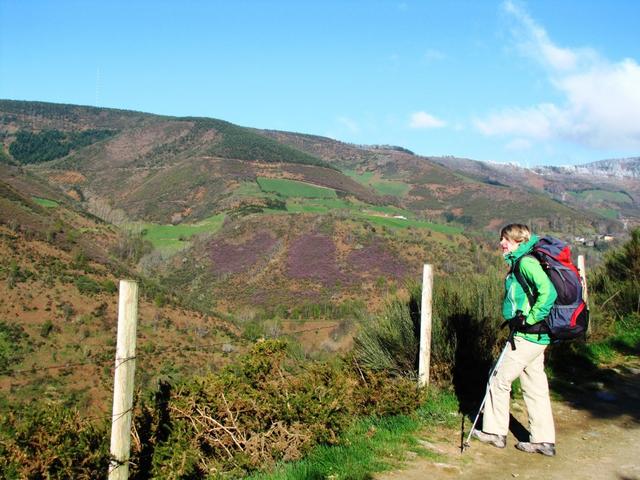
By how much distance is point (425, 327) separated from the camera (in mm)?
6098

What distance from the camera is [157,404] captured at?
15.6 ft

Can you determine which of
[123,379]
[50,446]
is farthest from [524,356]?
[50,446]

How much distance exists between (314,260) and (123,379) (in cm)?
5822

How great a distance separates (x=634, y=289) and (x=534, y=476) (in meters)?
8.72

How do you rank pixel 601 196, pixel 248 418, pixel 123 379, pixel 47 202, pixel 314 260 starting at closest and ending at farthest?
1. pixel 123 379
2. pixel 248 418
3. pixel 47 202
4. pixel 314 260
5. pixel 601 196

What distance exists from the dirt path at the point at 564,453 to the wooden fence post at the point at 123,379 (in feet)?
5.75

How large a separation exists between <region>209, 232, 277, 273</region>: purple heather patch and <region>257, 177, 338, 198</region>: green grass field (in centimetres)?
2131

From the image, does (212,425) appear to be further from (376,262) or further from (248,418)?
(376,262)

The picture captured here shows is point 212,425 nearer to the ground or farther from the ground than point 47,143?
nearer to the ground

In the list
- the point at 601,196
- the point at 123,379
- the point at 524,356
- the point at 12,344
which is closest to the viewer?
the point at 123,379

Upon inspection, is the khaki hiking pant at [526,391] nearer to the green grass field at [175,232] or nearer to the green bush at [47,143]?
the green grass field at [175,232]

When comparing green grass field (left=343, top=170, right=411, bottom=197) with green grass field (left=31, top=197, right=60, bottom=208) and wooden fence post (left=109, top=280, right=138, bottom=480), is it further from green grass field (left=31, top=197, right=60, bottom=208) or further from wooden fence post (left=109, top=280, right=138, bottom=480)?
wooden fence post (left=109, top=280, right=138, bottom=480)

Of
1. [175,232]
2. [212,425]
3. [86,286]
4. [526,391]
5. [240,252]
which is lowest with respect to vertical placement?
[86,286]

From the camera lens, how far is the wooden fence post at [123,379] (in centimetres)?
358
